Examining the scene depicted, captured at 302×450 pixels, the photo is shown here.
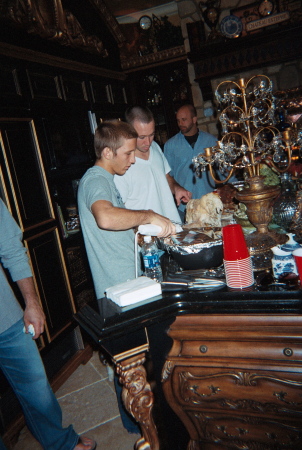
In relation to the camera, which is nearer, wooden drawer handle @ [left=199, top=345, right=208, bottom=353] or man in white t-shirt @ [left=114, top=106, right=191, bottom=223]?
wooden drawer handle @ [left=199, top=345, right=208, bottom=353]

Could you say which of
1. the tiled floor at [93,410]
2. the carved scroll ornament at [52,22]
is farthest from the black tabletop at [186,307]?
the carved scroll ornament at [52,22]

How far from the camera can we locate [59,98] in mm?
3023

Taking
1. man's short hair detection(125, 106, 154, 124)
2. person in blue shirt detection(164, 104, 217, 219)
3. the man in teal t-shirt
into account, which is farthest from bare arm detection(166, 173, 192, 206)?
the man in teal t-shirt


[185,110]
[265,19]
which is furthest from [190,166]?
[265,19]

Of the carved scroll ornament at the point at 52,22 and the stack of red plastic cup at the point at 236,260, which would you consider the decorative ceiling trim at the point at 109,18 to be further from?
the stack of red plastic cup at the point at 236,260

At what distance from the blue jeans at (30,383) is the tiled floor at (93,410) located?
42 centimetres

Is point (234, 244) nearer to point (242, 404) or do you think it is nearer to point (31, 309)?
point (242, 404)

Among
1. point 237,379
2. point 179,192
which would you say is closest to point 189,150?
point 179,192

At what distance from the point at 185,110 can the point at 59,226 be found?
200 centimetres

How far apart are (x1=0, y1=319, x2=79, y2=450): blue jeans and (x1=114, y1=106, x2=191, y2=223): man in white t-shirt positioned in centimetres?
125

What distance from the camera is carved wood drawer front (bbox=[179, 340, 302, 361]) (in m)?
1.18

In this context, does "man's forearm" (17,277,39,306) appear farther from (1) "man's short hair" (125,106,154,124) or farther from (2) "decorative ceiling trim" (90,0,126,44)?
(2) "decorative ceiling trim" (90,0,126,44)

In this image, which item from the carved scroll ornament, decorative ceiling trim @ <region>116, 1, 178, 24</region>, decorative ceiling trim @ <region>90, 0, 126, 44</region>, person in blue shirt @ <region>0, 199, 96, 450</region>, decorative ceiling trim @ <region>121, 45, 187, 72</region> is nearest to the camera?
person in blue shirt @ <region>0, 199, 96, 450</region>

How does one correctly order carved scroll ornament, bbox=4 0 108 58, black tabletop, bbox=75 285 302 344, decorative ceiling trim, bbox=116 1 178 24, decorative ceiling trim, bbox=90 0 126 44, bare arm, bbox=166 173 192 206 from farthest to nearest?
decorative ceiling trim, bbox=116 1 178 24, decorative ceiling trim, bbox=90 0 126 44, bare arm, bbox=166 173 192 206, carved scroll ornament, bbox=4 0 108 58, black tabletop, bbox=75 285 302 344
